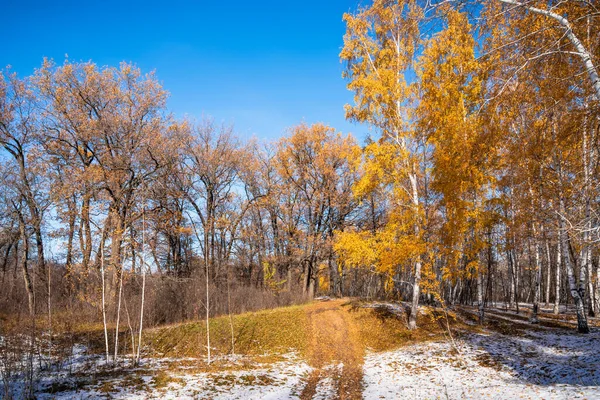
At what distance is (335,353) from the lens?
11.5 meters

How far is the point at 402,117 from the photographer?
13.1 metres

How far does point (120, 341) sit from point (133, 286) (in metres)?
6.27

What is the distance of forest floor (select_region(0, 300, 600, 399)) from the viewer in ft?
22.7

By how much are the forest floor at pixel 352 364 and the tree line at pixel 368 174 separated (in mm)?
1287

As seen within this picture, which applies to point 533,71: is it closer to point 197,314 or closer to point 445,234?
point 445,234

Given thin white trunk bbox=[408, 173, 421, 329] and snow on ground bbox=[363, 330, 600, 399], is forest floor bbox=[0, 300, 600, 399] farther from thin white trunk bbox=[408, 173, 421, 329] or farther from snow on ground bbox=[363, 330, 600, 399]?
thin white trunk bbox=[408, 173, 421, 329]

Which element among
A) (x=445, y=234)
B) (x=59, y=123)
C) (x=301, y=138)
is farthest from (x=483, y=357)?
(x=59, y=123)

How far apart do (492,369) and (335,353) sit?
5025mm

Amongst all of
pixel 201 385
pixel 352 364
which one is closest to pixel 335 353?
pixel 352 364

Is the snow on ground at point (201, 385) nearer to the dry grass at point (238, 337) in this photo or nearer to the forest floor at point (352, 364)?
the forest floor at point (352, 364)

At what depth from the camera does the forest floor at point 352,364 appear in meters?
6.92

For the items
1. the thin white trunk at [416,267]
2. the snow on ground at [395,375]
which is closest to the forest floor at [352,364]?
the snow on ground at [395,375]

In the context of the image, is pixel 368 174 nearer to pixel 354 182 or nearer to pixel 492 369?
pixel 354 182

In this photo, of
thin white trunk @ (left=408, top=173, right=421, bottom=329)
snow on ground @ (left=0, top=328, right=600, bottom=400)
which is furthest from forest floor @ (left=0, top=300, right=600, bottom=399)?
thin white trunk @ (left=408, top=173, right=421, bottom=329)
